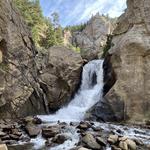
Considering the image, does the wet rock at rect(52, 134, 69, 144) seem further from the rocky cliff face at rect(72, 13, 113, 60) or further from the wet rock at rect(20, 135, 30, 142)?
the rocky cliff face at rect(72, 13, 113, 60)

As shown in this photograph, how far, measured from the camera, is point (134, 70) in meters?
31.7

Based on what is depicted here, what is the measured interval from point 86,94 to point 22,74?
977 centimetres

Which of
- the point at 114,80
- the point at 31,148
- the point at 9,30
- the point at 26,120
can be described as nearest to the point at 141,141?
the point at 31,148

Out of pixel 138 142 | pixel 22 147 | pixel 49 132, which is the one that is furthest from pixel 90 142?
pixel 22 147

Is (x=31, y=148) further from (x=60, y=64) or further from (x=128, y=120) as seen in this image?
(x=60, y=64)

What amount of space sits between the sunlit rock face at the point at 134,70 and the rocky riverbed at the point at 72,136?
3.03m

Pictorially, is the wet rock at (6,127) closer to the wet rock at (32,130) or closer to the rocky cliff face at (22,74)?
the wet rock at (32,130)

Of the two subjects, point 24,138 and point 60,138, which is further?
point 24,138

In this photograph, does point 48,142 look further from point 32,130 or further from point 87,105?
point 87,105

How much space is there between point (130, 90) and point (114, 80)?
3407 mm

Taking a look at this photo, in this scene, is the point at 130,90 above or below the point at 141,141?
above

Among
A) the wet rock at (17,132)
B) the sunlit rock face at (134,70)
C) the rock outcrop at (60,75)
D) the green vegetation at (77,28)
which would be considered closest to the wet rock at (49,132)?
the wet rock at (17,132)

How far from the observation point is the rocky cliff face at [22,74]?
29484 millimetres

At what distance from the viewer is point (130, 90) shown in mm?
31156
